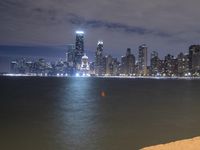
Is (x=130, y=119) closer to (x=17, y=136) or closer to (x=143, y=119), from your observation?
(x=143, y=119)

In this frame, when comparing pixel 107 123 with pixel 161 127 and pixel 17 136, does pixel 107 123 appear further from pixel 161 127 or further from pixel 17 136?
pixel 17 136

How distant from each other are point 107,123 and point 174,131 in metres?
9.72

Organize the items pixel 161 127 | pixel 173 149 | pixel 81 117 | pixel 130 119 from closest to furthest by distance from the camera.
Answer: pixel 173 149
pixel 161 127
pixel 130 119
pixel 81 117

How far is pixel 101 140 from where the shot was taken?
32.9 m

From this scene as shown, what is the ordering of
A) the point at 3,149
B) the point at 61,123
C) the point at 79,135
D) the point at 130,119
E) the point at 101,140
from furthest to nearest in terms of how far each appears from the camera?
the point at 130,119, the point at 61,123, the point at 79,135, the point at 101,140, the point at 3,149

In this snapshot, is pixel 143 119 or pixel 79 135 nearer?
pixel 79 135

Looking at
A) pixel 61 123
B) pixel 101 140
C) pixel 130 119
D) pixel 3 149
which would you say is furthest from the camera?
pixel 130 119

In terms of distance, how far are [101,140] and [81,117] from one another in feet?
60.3

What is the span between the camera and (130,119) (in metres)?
47.6

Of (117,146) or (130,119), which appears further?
(130,119)

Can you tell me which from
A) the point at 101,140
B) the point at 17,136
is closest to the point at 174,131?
the point at 101,140

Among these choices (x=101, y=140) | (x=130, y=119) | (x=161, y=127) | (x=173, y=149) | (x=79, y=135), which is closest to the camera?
(x=173, y=149)

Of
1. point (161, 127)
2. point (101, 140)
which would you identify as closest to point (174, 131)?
point (161, 127)

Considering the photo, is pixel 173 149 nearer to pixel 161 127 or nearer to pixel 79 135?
pixel 79 135
